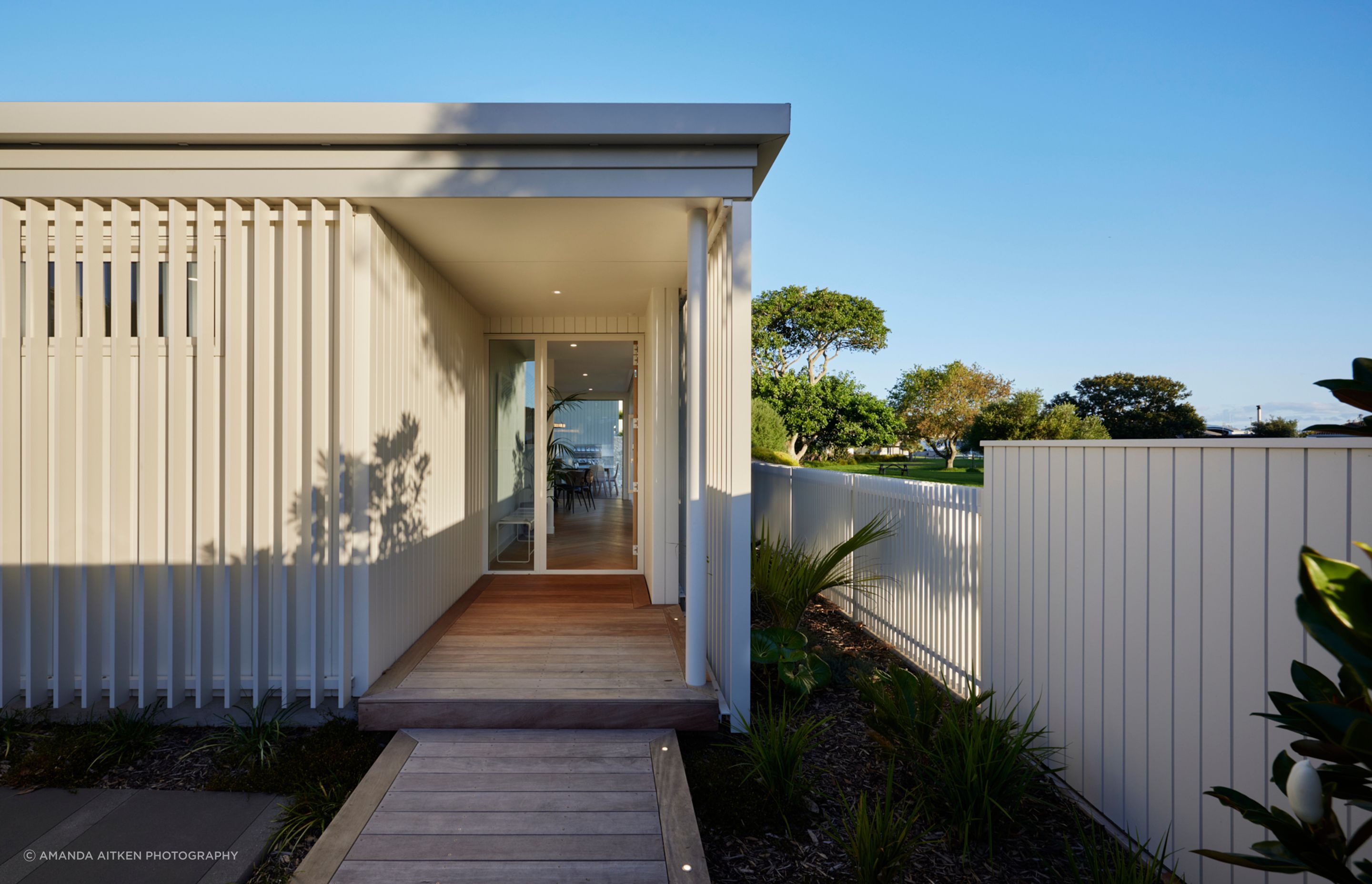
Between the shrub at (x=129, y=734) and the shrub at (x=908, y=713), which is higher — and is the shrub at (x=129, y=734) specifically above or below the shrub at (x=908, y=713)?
below

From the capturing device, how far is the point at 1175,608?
215cm

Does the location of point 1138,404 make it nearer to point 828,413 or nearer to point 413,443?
point 828,413

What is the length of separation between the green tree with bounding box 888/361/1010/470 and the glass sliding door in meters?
34.0

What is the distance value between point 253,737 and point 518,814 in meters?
1.61

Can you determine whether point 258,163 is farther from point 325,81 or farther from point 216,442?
point 325,81

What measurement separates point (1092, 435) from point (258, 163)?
98.6 feet

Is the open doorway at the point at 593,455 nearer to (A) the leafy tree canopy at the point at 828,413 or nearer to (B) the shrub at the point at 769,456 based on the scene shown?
(B) the shrub at the point at 769,456

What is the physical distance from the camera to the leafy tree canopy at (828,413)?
29.7 metres

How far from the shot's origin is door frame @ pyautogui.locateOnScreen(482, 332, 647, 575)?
6.31 m

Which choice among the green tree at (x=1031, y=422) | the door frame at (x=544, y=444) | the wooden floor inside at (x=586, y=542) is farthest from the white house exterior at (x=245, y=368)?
the green tree at (x=1031, y=422)

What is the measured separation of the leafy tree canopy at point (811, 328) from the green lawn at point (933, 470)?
678 cm

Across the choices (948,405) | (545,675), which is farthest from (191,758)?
(948,405)

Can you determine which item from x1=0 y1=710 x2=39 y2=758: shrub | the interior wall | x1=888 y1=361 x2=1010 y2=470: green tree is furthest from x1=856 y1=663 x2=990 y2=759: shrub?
x1=888 y1=361 x2=1010 y2=470: green tree

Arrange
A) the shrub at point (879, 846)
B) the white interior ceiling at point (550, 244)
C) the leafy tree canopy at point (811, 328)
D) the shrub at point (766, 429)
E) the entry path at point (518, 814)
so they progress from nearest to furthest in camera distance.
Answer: the shrub at point (879, 846), the entry path at point (518, 814), the white interior ceiling at point (550, 244), the shrub at point (766, 429), the leafy tree canopy at point (811, 328)
